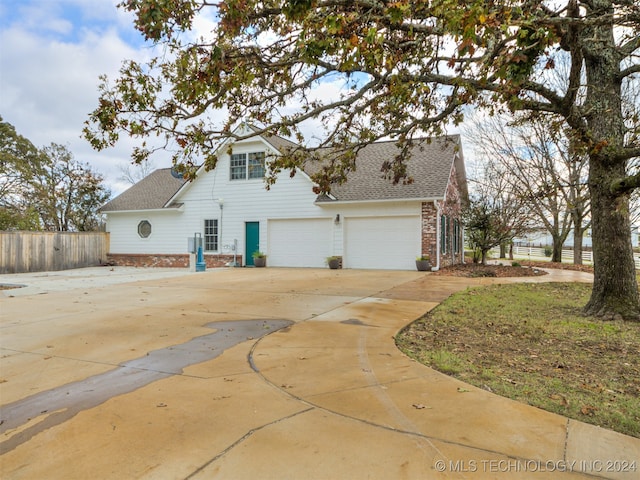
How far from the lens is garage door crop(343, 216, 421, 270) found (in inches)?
606

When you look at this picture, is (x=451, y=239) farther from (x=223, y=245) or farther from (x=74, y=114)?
(x=74, y=114)

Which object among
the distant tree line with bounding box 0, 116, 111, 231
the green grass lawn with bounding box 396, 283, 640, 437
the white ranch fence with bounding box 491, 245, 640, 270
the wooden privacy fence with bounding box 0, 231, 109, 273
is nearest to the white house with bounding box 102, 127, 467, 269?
the wooden privacy fence with bounding box 0, 231, 109, 273

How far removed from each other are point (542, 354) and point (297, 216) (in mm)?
13570

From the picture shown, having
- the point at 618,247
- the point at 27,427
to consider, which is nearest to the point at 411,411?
the point at 27,427

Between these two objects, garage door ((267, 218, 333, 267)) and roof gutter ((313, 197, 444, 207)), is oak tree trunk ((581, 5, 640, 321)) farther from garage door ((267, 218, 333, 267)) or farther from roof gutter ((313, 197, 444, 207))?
garage door ((267, 218, 333, 267))

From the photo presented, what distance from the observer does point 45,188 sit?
72.9 ft

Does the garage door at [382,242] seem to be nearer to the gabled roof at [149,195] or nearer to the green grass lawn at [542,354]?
the green grass lawn at [542,354]

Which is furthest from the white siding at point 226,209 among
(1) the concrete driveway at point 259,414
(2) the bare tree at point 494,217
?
(1) the concrete driveway at point 259,414

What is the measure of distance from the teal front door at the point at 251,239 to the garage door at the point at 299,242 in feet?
2.02

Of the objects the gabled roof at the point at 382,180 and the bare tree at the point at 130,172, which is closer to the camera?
the gabled roof at the point at 382,180

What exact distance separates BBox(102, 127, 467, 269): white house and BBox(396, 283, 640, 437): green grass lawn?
824cm

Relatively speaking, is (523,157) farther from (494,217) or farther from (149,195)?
(149,195)

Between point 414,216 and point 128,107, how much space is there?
11.6 metres

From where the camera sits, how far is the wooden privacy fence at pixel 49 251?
1586 cm
